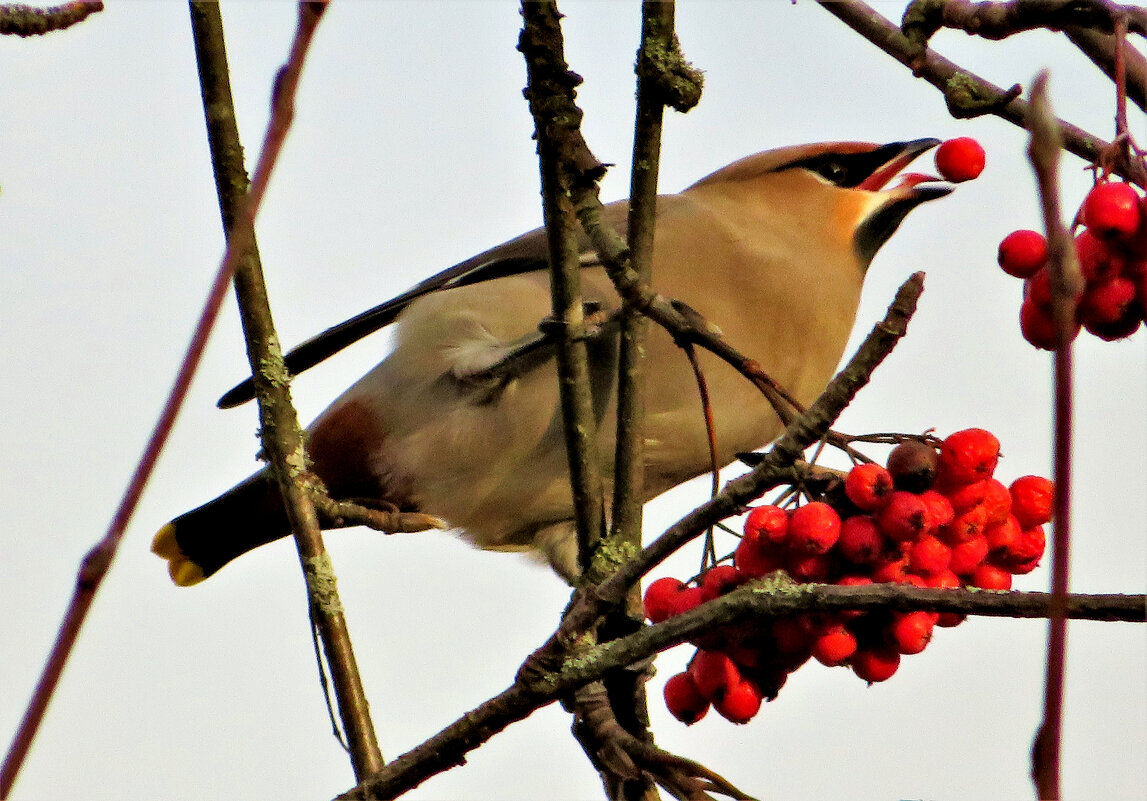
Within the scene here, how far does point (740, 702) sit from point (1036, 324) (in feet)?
2.16

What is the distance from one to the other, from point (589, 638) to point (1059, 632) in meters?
1.41

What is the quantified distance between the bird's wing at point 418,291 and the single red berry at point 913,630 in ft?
6.32

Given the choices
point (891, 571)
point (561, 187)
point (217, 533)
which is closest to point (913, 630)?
point (891, 571)

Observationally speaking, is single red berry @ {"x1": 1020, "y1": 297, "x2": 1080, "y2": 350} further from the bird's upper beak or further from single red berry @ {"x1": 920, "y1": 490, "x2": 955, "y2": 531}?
the bird's upper beak

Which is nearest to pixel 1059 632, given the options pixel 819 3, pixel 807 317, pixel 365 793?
pixel 365 793

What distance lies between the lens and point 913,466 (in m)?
1.77

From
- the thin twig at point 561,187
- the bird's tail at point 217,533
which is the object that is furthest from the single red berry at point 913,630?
the bird's tail at point 217,533

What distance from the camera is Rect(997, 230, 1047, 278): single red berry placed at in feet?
5.12

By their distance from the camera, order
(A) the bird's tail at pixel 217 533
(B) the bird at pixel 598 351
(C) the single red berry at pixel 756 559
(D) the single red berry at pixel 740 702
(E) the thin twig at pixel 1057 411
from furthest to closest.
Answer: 1. (A) the bird's tail at pixel 217 533
2. (B) the bird at pixel 598 351
3. (D) the single red berry at pixel 740 702
4. (C) the single red berry at pixel 756 559
5. (E) the thin twig at pixel 1057 411

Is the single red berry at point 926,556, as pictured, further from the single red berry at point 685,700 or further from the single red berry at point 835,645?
the single red berry at point 685,700

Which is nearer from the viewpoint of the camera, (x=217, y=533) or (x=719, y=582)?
(x=719, y=582)

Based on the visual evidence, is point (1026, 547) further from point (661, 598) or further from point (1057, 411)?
point (1057, 411)

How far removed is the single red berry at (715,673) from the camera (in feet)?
6.39

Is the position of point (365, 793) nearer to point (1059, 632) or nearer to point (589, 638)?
point (589, 638)
